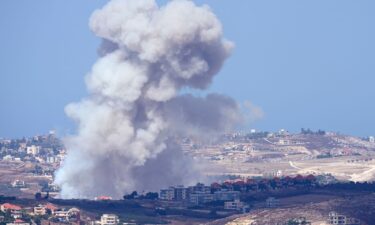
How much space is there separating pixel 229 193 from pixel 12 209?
17714mm

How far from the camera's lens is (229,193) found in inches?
3807

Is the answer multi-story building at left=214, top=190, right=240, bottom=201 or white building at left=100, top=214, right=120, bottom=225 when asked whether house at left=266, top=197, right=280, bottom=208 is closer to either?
multi-story building at left=214, top=190, right=240, bottom=201

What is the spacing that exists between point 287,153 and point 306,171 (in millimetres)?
21897

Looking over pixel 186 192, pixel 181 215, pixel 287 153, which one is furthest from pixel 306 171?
pixel 181 215

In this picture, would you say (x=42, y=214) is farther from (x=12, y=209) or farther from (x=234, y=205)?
(x=234, y=205)

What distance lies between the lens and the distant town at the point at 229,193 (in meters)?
81.8

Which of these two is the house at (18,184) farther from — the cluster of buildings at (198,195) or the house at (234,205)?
the house at (234,205)

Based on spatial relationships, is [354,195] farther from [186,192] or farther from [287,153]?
[287,153]

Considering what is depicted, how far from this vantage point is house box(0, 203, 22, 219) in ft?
271

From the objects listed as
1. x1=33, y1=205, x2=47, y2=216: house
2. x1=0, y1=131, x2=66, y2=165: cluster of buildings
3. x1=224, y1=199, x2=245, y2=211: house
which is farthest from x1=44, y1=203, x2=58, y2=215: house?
x1=0, y1=131, x2=66, y2=165: cluster of buildings

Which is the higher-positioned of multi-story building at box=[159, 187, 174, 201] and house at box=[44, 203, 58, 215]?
multi-story building at box=[159, 187, 174, 201]

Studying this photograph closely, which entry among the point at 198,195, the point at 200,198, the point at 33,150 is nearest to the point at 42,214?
the point at 200,198

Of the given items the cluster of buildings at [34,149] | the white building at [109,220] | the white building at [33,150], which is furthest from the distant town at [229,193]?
the white building at [33,150]

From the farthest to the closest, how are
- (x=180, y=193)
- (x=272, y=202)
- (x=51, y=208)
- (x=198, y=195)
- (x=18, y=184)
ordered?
(x=18, y=184), (x=198, y=195), (x=180, y=193), (x=272, y=202), (x=51, y=208)
